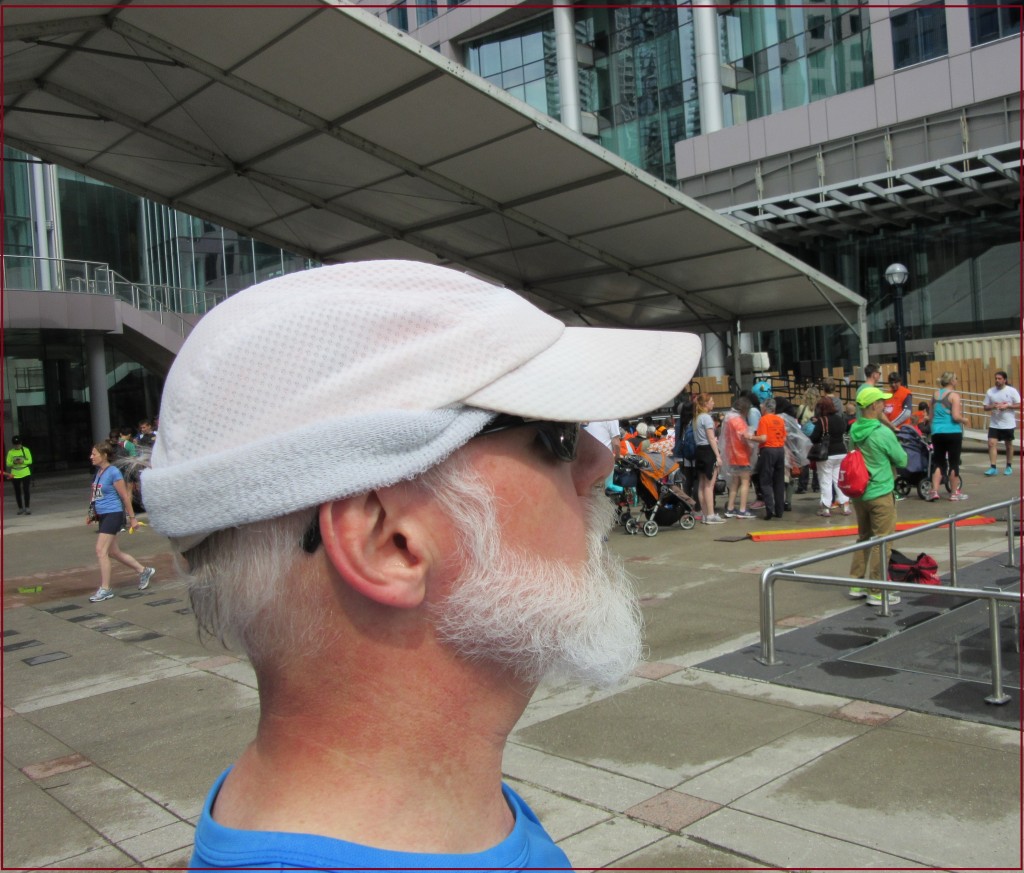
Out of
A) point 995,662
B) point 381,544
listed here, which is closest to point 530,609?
point 381,544

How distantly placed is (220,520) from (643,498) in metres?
11.5

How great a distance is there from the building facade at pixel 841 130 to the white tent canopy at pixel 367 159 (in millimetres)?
7974

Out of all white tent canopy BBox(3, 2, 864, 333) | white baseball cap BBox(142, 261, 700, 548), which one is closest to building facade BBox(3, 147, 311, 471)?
white tent canopy BBox(3, 2, 864, 333)

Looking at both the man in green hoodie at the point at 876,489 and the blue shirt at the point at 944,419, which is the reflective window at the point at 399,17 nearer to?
the blue shirt at the point at 944,419

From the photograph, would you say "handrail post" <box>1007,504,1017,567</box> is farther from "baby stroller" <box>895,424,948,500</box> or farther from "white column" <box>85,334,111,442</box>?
"white column" <box>85,334,111,442</box>

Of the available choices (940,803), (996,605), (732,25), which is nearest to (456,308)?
(940,803)

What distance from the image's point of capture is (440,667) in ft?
3.70

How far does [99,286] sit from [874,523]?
25.8 m

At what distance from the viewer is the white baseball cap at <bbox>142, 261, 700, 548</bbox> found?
1041 millimetres

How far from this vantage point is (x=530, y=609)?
115 cm

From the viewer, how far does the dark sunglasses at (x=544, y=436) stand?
1.08 meters

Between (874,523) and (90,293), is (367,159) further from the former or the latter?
(90,293)

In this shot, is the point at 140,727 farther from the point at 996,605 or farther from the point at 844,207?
the point at 844,207

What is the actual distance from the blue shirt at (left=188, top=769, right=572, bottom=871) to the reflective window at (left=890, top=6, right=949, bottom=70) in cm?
3006
